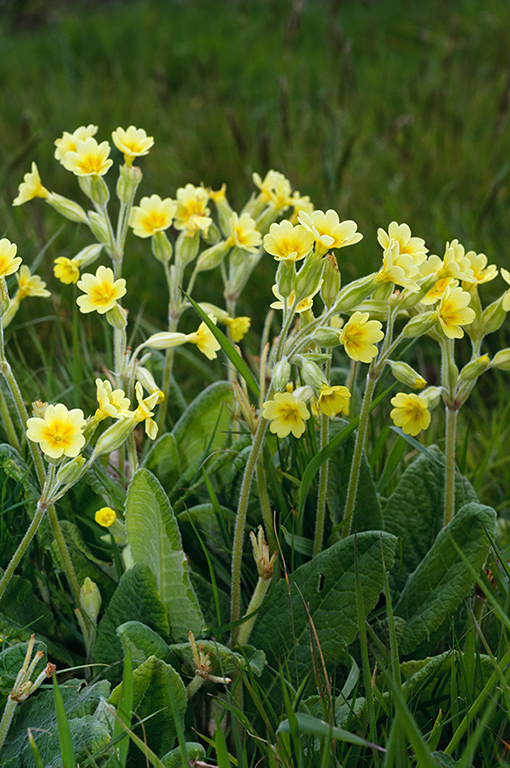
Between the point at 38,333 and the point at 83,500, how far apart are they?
46.8 inches

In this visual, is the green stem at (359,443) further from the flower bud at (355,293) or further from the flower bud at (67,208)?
the flower bud at (67,208)

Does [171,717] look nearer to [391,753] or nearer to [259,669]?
[259,669]

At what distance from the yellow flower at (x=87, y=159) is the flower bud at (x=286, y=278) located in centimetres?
52

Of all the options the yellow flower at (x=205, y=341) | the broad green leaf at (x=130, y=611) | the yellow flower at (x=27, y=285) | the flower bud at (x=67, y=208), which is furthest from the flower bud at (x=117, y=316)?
the broad green leaf at (x=130, y=611)

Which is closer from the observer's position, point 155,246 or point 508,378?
point 155,246

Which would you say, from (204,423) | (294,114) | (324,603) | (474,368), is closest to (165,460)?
(204,423)

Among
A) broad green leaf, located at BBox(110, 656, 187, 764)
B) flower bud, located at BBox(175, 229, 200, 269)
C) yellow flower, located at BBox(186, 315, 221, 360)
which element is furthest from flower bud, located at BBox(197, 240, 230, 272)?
broad green leaf, located at BBox(110, 656, 187, 764)

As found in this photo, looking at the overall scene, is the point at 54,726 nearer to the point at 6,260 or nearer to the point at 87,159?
the point at 6,260

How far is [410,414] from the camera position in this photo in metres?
1.38

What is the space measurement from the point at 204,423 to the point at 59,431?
0.59m

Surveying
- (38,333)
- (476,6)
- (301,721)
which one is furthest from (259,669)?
(476,6)

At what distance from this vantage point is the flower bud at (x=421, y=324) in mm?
1290

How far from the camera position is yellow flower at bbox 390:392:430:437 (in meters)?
1.36

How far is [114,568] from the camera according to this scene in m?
1.57
